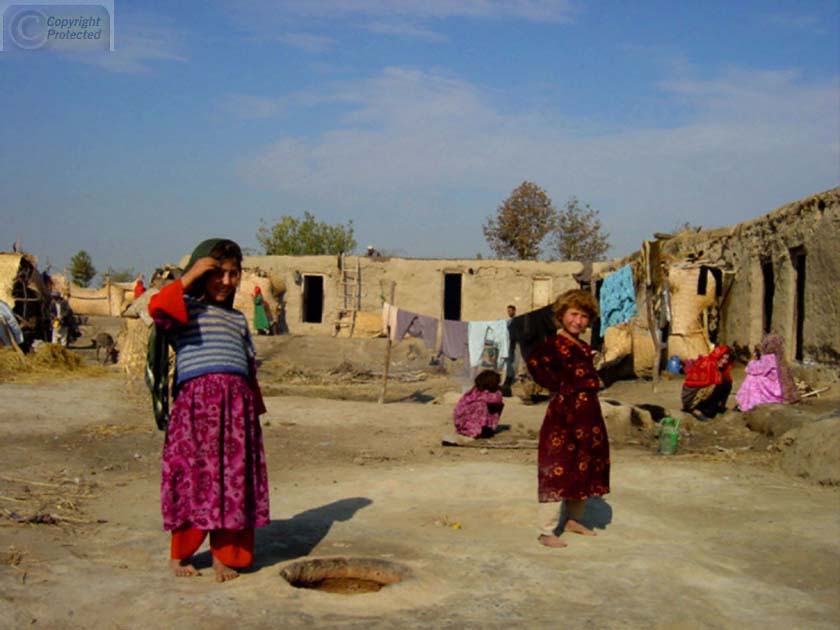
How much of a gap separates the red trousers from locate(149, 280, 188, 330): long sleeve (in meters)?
0.92

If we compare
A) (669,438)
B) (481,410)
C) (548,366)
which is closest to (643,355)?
(481,410)

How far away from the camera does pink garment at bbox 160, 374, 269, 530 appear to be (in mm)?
3844

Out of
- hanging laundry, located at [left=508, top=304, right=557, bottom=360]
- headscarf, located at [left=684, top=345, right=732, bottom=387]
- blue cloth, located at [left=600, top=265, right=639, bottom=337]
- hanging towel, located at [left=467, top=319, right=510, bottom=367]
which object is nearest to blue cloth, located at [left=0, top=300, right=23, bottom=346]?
hanging towel, located at [left=467, top=319, right=510, bottom=367]

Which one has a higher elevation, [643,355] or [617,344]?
[617,344]

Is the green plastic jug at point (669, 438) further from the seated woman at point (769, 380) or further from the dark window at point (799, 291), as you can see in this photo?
the dark window at point (799, 291)

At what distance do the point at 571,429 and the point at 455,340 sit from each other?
27.5 feet

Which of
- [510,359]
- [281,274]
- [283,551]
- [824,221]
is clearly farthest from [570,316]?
[281,274]

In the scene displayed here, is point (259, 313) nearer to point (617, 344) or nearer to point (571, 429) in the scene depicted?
point (617, 344)

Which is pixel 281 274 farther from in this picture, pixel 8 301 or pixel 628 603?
pixel 628 603

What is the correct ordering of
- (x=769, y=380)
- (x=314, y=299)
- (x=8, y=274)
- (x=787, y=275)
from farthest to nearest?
(x=314, y=299) < (x=8, y=274) < (x=787, y=275) < (x=769, y=380)

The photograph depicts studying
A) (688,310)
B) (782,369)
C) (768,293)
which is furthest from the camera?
(688,310)

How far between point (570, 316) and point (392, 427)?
17.2 ft

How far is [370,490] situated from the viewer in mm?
6270

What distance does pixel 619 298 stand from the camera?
13695 mm
